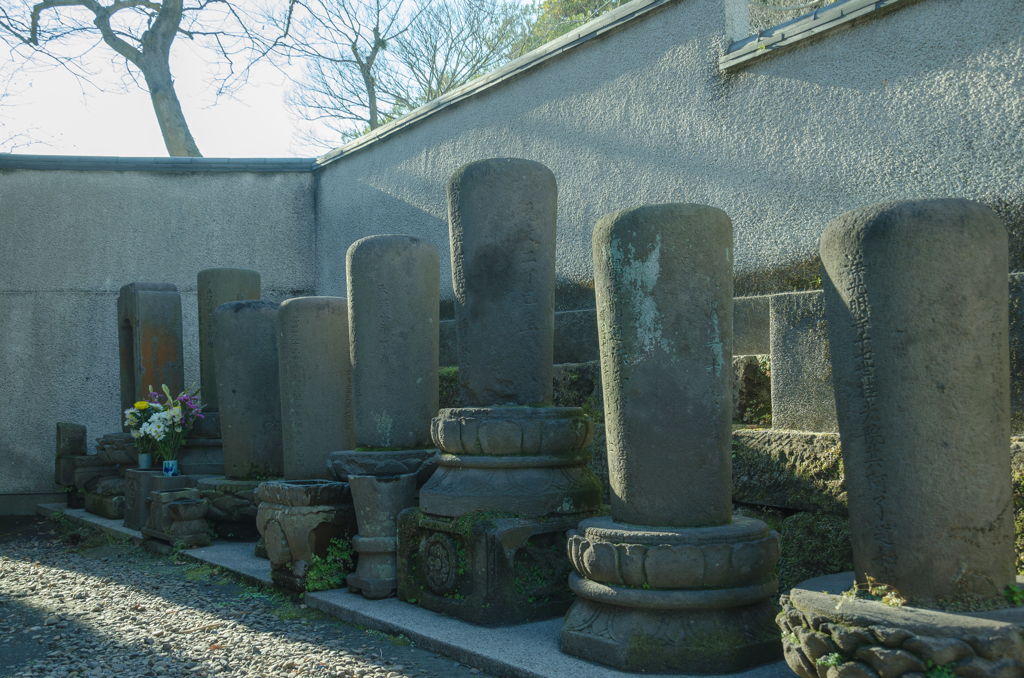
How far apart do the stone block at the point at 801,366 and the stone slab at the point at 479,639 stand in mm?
1233

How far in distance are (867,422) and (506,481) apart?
167 centimetres

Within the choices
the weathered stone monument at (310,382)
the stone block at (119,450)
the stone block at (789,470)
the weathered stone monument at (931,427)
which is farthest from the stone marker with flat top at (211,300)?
the weathered stone monument at (931,427)

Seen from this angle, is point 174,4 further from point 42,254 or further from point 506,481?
point 506,481

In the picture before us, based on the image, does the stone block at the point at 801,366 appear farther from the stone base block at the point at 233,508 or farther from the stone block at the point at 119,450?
the stone block at the point at 119,450

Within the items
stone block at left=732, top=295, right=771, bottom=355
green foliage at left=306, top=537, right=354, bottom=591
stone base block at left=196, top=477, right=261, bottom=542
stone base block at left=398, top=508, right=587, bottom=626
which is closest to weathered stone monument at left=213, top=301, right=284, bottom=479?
stone base block at left=196, top=477, right=261, bottom=542

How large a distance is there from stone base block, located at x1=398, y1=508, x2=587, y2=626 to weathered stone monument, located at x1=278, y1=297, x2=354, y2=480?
1.53m

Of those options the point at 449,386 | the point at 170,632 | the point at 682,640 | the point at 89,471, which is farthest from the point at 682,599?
the point at 89,471

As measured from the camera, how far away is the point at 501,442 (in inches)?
145

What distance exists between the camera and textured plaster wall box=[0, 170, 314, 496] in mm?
8625

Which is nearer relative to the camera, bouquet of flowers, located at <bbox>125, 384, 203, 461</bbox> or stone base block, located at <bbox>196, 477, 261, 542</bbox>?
stone base block, located at <bbox>196, 477, 261, 542</bbox>

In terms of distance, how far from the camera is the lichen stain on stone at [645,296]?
2.96 metres

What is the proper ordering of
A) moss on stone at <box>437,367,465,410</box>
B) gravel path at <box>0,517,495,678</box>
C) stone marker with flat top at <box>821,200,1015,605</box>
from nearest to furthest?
stone marker with flat top at <box>821,200,1015,605</box> → gravel path at <box>0,517,495,678</box> → moss on stone at <box>437,367,465,410</box>

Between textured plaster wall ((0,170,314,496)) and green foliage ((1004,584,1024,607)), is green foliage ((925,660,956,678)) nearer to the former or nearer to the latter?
green foliage ((1004,584,1024,607))

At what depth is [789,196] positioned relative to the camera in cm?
453
